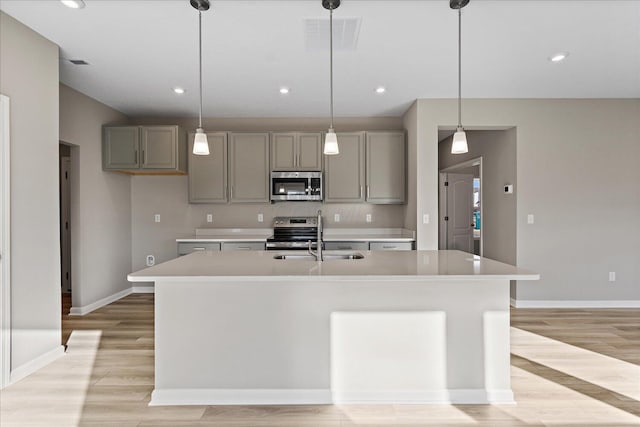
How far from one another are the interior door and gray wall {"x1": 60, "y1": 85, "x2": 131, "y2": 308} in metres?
5.71

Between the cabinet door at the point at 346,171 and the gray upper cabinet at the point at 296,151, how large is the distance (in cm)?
19

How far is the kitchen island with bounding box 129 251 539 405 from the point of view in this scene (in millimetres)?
2264

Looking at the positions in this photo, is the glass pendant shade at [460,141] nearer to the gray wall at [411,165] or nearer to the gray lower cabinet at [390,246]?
the gray wall at [411,165]

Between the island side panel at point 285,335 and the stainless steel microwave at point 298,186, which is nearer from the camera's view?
the island side panel at point 285,335

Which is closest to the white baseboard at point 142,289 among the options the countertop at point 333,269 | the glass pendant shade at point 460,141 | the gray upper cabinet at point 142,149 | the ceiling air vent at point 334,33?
the gray upper cabinet at point 142,149

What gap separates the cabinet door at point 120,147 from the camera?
4.59 metres

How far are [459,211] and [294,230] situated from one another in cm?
391

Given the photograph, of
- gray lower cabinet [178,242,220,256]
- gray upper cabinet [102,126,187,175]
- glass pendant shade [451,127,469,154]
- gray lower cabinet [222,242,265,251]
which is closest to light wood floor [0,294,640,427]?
gray lower cabinet [178,242,220,256]

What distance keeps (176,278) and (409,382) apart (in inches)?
60.5

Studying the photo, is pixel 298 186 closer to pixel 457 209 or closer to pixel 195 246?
pixel 195 246

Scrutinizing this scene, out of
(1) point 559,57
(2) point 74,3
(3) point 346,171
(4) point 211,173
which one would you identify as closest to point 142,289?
(4) point 211,173

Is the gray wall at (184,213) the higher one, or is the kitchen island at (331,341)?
the gray wall at (184,213)

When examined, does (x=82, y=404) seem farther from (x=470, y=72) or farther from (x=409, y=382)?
(x=470, y=72)

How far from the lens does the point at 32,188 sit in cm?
274
